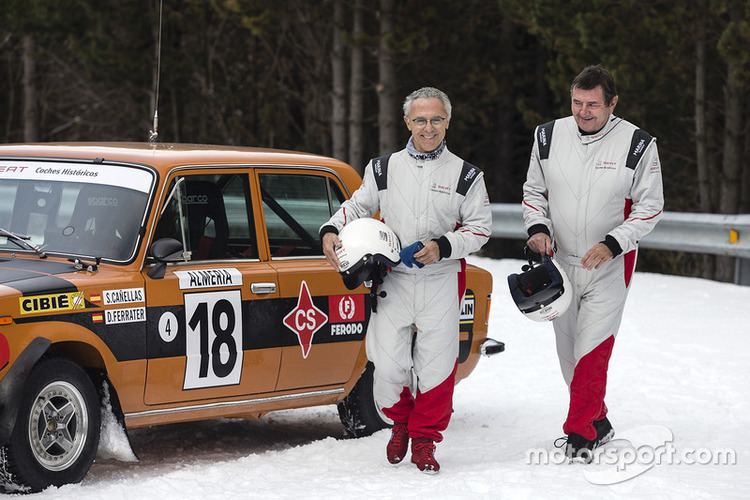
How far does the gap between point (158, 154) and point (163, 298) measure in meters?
0.90

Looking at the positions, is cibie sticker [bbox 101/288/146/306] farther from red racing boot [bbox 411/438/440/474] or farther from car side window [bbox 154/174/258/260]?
red racing boot [bbox 411/438/440/474]

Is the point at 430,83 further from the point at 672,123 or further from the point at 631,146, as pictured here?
the point at 631,146

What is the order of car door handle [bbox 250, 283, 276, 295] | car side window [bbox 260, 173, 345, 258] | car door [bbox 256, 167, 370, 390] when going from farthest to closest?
car side window [bbox 260, 173, 345, 258] < car door [bbox 256, 167, 370, 390] < car door handle [bbox 250, 283, 276, 295]

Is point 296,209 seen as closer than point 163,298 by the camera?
No

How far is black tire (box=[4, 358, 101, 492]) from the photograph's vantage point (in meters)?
6.21

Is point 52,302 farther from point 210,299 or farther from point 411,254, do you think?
point 411,254

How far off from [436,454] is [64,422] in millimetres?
2104

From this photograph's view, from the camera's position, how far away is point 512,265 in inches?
666

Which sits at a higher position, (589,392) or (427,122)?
(427,122)

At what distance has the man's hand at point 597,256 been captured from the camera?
6855mm

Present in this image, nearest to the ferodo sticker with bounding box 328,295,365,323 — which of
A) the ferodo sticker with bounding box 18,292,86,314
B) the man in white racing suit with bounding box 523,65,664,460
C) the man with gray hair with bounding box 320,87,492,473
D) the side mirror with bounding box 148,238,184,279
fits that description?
the man with gray hair with bounding box 320,87,492,473

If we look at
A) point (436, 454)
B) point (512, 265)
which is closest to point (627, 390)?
point (436, 454)

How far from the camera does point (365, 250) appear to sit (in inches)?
265

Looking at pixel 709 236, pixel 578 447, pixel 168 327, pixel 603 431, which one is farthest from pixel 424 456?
pixel 709 236
